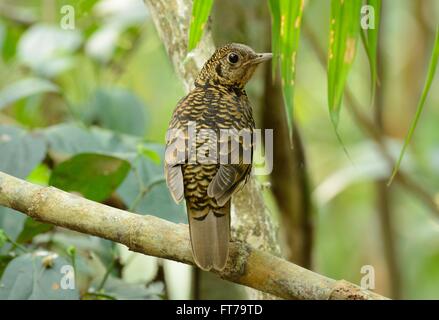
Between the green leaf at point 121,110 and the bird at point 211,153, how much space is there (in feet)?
4.72

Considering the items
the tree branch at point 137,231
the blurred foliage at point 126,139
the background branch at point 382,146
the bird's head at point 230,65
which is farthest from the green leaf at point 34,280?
the background branch at point 382,146

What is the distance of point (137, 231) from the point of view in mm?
2105

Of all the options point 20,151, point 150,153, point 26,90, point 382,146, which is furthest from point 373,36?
point 382,146

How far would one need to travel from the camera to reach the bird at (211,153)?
224cm

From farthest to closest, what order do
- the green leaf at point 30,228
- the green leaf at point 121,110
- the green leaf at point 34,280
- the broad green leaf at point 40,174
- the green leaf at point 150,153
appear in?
1. the green leaf at point 121,110
2. the broad green leaf at point 40,174
3. the green leaf at point 150,153
4. the green leaf at point 30,228
5. the green leaf at point 34,280

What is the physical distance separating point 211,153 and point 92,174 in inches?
25.2

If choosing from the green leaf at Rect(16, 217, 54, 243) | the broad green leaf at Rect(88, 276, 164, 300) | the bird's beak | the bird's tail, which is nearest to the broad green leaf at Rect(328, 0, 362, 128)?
the bird's tail

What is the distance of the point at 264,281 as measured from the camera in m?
2.09

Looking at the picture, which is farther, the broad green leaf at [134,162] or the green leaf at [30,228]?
the broad green leaf at [134,162]

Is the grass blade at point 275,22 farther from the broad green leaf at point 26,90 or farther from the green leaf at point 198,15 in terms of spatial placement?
the broad green leaf at point 26,90

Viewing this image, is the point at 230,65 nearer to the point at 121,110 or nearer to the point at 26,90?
the point at 26,90

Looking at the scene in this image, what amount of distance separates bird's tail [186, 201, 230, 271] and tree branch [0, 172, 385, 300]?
3cm

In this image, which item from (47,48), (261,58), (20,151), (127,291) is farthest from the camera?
(47,48)
